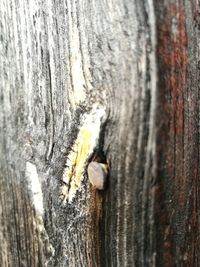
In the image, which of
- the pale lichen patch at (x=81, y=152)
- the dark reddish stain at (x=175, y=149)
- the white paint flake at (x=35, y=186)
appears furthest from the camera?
the white paint flake at (x=35, y=186)

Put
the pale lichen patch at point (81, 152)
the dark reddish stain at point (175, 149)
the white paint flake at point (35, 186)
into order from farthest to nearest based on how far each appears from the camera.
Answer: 1. the white paint flake at point (35, 186)
2. the pale lichen patch at point (81, 152)
3. the dark reddish stain at point (175, 149)

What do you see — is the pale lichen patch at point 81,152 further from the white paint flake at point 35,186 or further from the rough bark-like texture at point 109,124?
the white paint flake at point 35,186

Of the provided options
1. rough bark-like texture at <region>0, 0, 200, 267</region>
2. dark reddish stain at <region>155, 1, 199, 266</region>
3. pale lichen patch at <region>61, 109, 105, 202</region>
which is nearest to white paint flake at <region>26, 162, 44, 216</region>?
rough bark-like texture at <region>0, 0, 200, 267</region>

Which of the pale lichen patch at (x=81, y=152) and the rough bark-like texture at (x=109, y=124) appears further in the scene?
the pale lichen patch at (x=81, y=152)

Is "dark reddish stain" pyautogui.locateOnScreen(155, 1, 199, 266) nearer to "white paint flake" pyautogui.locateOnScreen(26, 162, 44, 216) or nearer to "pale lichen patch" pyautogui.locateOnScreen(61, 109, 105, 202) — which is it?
"pale lichen patch" pyautogui.locateOnScreen(61, 109, 105, 202)

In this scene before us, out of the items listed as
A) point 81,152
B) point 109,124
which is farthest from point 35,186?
point 109,124

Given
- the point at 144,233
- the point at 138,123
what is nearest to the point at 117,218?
the point at 144,233

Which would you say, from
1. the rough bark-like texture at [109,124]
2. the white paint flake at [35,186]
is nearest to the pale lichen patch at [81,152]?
the rough bark-like texture at [109,124]

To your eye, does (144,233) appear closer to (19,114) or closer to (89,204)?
(89,204)
